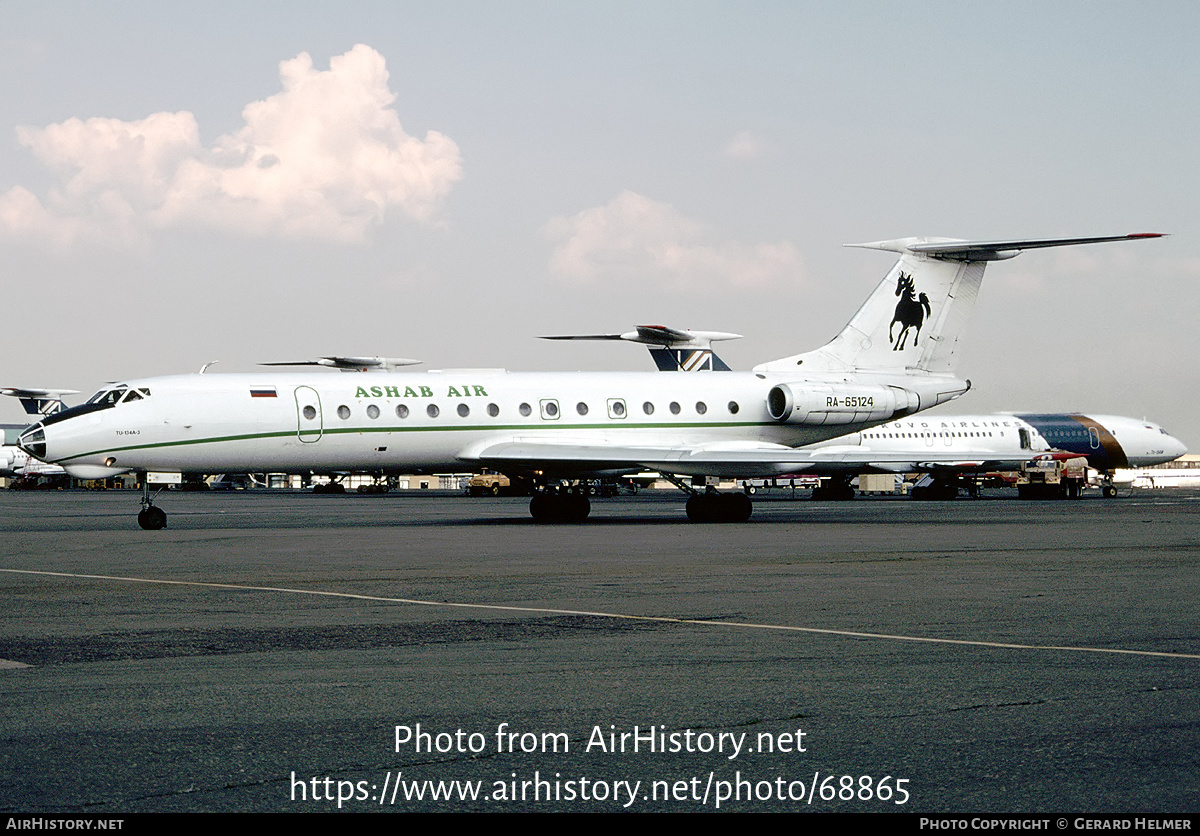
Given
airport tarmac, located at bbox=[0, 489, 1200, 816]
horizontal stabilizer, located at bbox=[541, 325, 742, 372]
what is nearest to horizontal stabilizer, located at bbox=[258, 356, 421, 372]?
horizontal stabilizer, located at bbox=[541, 325, 742, 372]

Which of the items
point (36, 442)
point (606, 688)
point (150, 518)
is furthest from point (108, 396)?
point (606, 688)

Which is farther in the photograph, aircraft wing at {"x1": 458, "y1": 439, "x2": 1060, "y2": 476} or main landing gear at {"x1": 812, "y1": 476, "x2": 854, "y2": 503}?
main landing gear at {"x1": 812, "y1": 476, "x2": 854, "y2": 503}

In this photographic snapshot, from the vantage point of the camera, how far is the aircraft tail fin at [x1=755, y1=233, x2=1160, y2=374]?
30547 millimetres

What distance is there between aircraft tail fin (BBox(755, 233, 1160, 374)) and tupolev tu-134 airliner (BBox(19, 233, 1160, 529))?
3 centimetres

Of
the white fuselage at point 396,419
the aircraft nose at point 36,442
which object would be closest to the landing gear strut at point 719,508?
the white fuselage at point 396,419

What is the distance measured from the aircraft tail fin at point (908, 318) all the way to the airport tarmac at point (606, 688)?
51.4 feet

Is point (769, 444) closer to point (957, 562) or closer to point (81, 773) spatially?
point (957, 562)

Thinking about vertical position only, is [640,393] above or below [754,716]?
above

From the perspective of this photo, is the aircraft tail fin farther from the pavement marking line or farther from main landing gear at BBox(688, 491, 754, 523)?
the pavement marking line

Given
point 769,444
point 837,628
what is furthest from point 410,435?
Answer: point 837,628

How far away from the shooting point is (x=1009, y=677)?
24.0ft

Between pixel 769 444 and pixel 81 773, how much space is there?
25.1m

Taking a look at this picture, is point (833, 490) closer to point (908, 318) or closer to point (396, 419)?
point (908, 318)

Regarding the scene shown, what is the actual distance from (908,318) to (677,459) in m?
7.44
